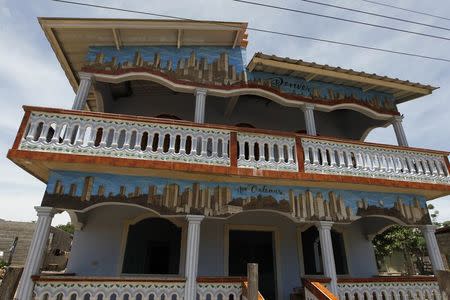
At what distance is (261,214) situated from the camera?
31.6 ft

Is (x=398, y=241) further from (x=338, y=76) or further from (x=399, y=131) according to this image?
(x=338, y=76)

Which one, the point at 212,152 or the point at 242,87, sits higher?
the point at 242,87

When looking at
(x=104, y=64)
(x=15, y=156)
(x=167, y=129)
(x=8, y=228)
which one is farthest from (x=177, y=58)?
(x=8, y=228)

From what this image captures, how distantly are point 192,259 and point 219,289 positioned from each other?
0.89 meters

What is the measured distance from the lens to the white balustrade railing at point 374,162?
7922mm

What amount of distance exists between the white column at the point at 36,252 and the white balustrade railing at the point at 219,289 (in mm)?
3348

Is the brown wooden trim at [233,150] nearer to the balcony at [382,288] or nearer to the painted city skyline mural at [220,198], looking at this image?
the painted city skyline mural at [220,198]

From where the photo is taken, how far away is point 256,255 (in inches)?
379

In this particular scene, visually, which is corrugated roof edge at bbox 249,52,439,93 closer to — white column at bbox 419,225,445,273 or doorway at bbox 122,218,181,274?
white column at bbox 419,225,445,273

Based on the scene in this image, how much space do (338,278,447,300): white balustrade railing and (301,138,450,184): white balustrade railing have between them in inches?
106

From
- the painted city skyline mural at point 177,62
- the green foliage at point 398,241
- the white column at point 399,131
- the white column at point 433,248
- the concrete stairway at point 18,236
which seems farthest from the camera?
the green foliage at point 398,241

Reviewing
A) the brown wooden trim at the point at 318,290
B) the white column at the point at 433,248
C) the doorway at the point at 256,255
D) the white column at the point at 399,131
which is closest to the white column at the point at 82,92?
the doorway at the point at 256,255

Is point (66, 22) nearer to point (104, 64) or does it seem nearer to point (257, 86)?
point (104, 64)

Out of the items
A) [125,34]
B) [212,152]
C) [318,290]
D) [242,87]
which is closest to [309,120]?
[242,87]
